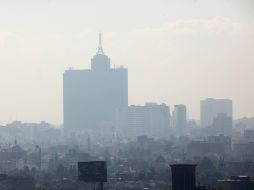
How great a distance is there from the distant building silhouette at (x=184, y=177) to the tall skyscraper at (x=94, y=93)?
111285mm

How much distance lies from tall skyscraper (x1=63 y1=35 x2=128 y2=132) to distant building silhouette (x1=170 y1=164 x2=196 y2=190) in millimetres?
111285

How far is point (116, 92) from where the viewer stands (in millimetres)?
140500

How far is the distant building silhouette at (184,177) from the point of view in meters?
23.1

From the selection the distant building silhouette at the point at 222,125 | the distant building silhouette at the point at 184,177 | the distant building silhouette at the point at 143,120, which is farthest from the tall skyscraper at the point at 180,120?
the distant building silhouette at the point at 184,177

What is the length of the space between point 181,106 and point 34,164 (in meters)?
62.0

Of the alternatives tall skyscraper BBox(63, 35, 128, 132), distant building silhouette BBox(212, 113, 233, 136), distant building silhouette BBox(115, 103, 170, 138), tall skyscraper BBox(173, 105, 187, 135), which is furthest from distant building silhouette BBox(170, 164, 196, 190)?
tall skyscraper BBox(63, 35, 128, 132)

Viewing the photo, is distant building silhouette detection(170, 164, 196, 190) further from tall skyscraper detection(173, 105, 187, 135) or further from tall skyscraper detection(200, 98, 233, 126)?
tall skyscraper detection(200, 98, 233, 126)

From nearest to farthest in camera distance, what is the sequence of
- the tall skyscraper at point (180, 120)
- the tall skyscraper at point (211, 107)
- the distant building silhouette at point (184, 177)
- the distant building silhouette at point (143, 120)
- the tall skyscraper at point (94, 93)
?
the distant building silhouette at point (184, 177)
the tall skyscraper at point (180, 120)
the distant building silhouette at point (143, 120)
the tall skyscraper at point (94, 93)
the tall skyscraper at point (211, 107)

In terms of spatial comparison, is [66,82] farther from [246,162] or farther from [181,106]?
[246,162]

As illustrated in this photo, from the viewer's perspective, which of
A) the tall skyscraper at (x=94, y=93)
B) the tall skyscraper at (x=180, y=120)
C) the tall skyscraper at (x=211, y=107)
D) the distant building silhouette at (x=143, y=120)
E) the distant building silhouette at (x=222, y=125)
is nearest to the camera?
the distant building silhouette at (x=222, y=125)

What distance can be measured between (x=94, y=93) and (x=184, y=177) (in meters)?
116

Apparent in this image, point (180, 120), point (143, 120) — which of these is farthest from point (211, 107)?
point (180, 120)

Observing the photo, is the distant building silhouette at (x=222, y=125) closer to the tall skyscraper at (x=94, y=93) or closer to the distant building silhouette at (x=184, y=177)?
the tall skyscraper at (x=94, y=93)

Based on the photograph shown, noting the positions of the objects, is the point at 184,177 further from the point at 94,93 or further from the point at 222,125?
the point at 94,93
